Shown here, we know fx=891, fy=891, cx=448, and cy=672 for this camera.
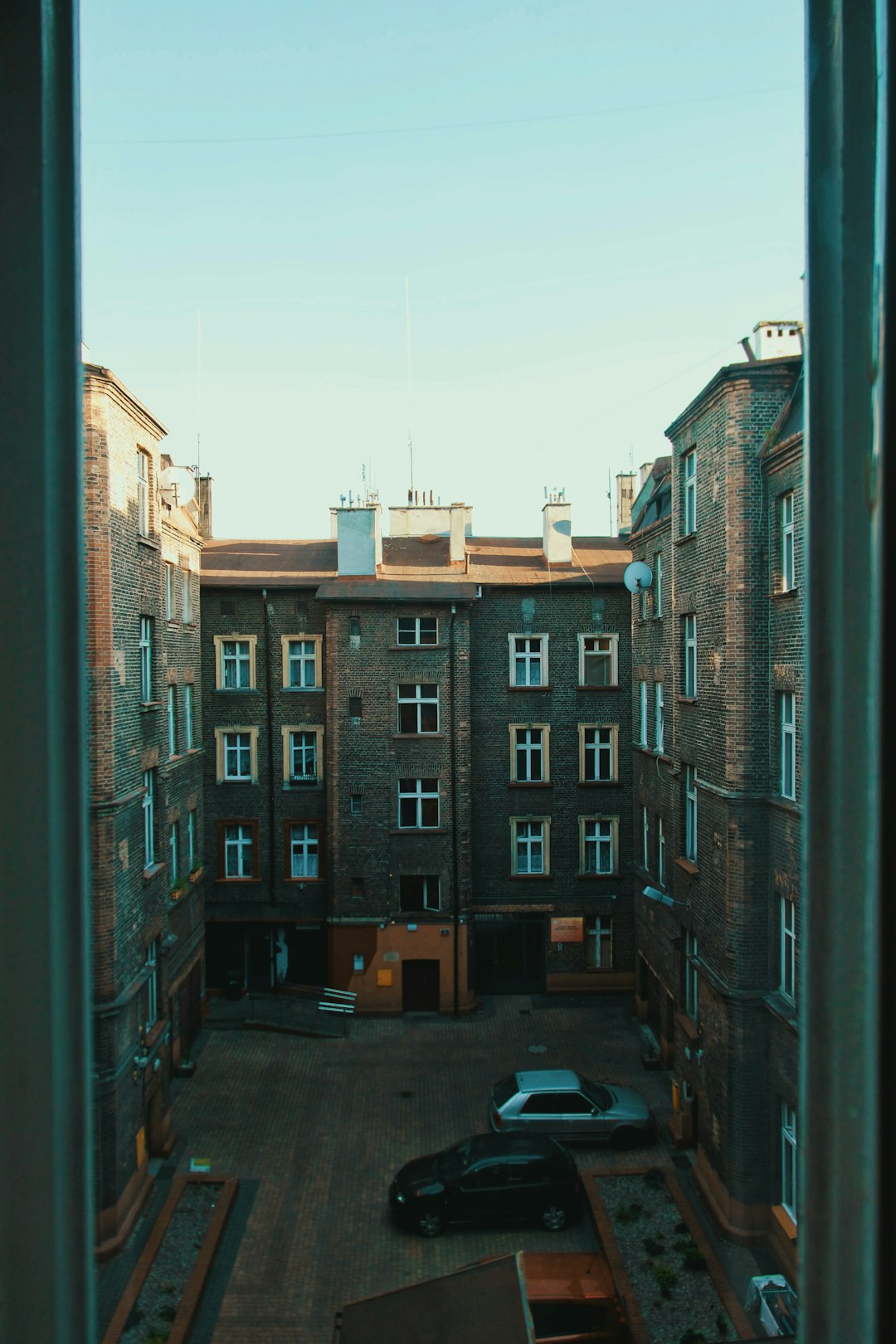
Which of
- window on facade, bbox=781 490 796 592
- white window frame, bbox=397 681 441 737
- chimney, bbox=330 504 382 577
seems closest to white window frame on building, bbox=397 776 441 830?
white window frame, bbox=397 681 441 737

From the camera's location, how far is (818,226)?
137 centimetres

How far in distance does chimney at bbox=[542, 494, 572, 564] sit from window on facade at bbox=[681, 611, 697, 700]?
6.87 meters

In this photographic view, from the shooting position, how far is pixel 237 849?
776 inches

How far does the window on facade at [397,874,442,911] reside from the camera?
63.6 ft

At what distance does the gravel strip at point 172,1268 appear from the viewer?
9164mm

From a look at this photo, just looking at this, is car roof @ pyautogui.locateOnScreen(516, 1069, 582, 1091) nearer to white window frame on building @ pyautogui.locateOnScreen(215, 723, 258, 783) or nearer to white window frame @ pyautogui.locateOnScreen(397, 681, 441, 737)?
white window frame @ pyautogui.locateOnScreen(397, 681, 441, 737)

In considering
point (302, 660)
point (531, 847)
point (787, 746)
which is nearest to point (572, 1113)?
point (787, 746)

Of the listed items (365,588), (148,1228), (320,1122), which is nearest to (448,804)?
(365,588)

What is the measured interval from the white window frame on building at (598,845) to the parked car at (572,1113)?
6.35 m

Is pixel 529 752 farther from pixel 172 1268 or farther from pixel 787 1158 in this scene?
pixel 172 1268

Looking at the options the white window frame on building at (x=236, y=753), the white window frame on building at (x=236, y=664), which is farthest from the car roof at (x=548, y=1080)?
the white window frame on building at (x=236, y=664)

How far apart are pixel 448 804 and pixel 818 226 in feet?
60.0

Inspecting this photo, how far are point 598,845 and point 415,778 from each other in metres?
4.39

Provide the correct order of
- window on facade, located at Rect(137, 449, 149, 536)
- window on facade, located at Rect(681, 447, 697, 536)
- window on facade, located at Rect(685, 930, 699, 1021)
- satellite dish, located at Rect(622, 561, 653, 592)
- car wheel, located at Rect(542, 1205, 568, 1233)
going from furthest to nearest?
1. satellite dish, located at Rect(622, 561, 653, 592)
2. window on facade, located at Rect(685, 930, 699, 1021)
3. window on facade, located at Rect(681, 447, 697, 536)
4. window on facade, located at Rect(137, 449, 149, 536)
5. car wheel, located at Rect(542, 1205, 568, 1233)
